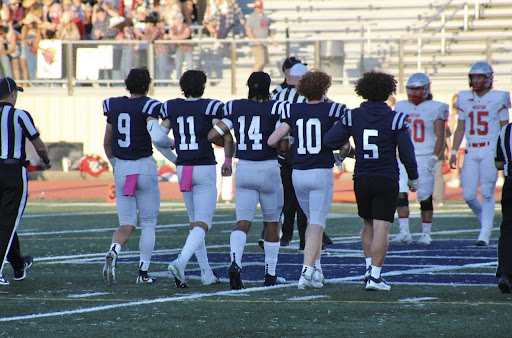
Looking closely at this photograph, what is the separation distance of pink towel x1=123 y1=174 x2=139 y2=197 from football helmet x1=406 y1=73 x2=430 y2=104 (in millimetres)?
4534

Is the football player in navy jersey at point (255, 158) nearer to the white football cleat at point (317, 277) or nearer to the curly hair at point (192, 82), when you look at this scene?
the curly hair at point (192, 82)

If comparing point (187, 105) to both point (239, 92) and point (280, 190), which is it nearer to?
point (280, 190)

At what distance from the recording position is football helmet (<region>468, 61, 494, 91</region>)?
11.6 m

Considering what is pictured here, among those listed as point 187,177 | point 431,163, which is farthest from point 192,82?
point 431,163

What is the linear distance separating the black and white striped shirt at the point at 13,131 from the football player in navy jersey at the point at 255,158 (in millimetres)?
1571

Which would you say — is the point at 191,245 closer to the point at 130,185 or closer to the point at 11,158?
the point at 130,185

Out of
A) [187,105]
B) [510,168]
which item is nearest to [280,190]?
[187,105]

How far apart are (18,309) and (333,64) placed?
15674 millimetres

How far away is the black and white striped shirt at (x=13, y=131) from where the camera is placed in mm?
8508

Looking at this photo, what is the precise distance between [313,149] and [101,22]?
16580mm

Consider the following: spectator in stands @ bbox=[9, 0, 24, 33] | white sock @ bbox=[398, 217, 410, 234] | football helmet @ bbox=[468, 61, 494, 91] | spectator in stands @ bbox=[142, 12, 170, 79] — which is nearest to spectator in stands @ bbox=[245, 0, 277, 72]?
spectator in stands @ bbox=[142, 12, 170, 79]

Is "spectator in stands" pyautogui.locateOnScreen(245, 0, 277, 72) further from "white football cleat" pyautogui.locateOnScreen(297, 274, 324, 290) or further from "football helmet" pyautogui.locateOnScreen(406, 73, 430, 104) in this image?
"white football cleat" pyautogui.locateOnScreen(297, 274, 324, 290)

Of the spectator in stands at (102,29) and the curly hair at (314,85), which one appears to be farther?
the spectator in stands at (102,29)

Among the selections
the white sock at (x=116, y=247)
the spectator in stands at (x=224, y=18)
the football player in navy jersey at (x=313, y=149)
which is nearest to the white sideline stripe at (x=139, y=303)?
the football player in navy jersey at (x=313, y=149)
